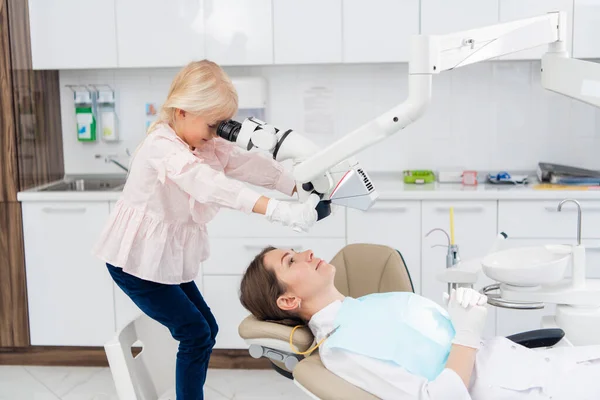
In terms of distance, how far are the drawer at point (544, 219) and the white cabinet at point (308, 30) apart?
42.1 inches

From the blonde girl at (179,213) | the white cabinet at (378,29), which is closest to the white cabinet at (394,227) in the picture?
the white cabinet at (378,29)

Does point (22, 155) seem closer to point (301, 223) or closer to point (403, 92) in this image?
point (403, 92)

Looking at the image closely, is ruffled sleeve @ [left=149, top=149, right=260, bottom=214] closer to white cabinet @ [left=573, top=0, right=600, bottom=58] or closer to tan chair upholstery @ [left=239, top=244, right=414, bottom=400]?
tan chair upholstery @ [left=239, top=244, right=414, bottom=400]

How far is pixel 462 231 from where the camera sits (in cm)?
350

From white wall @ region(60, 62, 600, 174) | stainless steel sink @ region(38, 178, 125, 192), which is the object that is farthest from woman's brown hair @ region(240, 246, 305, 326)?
stainless steel sink @ region(38, 178, 125, 192)

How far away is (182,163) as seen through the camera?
2.17 metres

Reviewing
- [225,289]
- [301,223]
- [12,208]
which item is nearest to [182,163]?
[301,223]

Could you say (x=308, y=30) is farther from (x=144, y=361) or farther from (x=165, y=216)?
(x=144, y=361)

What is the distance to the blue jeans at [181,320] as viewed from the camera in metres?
2.55

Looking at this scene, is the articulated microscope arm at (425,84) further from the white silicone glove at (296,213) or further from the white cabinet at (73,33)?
the white cabinet at (73,33)

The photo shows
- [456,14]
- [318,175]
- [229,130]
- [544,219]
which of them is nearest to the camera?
[318,175]

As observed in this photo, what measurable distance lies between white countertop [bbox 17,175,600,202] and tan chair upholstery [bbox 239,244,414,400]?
1.01 m

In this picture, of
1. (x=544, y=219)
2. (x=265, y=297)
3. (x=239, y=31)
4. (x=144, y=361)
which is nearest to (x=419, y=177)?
(x=544, y=219)

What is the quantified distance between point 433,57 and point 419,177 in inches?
88.7
